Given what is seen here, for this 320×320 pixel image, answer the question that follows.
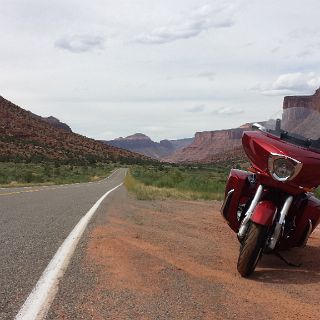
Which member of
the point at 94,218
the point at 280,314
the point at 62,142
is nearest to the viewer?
the point at 280,314

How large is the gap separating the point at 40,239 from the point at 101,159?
108 m

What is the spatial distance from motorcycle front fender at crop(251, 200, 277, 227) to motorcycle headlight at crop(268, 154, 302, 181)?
327 millimetres

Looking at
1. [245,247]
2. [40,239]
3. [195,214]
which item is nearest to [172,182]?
[195,214]

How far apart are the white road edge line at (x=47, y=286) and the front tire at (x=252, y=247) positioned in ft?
6.17

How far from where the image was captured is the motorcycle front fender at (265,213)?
16.8ft

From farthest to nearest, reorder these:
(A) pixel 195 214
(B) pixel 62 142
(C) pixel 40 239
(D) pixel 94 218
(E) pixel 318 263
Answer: (B) pixel 62 142
(A) pixel 195 214
(D) pixel 94 218
(C) pixel 40 239
(E) pixel 318 263

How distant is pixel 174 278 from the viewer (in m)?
5.05

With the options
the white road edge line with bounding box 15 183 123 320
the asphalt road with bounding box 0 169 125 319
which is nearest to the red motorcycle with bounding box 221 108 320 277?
the white road edge line with bounding box 15 183 123 320

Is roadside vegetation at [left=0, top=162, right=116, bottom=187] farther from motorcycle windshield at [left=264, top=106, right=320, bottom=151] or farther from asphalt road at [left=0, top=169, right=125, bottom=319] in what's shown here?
motorcycle windshield at [left=264, top=106, right=320, bottom=151]

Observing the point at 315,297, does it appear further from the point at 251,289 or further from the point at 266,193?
the point at 266,193

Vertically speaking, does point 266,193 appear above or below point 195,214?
above

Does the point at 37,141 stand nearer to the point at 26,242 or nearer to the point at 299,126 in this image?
the point at 26,242

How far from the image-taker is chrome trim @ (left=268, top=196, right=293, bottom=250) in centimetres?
517

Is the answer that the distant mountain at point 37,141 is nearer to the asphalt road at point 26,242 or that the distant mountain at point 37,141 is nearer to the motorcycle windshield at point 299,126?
the asphalt road at point 26,242
